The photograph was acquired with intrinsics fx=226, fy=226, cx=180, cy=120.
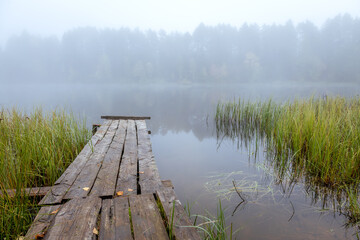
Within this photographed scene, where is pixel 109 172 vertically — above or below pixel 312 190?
above

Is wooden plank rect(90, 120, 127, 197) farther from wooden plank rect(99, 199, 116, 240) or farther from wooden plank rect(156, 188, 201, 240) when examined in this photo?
wooden plank rect(156, 188, 201, 240)

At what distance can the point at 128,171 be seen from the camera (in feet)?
8.23

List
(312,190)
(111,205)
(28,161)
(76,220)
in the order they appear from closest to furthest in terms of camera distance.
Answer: (76,220)
(111,205)
(28,161)
(312,190)

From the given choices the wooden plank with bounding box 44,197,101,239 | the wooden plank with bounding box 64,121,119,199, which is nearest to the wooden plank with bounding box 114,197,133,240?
the wooden plank with bounding box 44,197,101,239

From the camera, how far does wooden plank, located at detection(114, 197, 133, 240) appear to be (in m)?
1.42

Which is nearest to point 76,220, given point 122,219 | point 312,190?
point 122,219

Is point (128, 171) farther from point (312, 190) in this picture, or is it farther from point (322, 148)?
point (322, 148)

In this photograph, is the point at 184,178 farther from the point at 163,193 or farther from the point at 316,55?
the point at 316,55

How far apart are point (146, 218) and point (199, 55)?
202 ft

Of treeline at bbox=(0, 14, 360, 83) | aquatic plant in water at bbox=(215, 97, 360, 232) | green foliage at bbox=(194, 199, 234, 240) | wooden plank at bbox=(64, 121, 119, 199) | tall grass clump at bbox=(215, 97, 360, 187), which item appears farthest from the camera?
treeline at bbox=(0, 14, 360, 83)

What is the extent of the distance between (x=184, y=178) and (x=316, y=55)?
6152 centimetres

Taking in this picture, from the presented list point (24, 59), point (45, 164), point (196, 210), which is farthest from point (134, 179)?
point (24, 59)

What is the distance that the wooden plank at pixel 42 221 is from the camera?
1.42 m

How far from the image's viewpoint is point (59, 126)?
4145 millimetres
